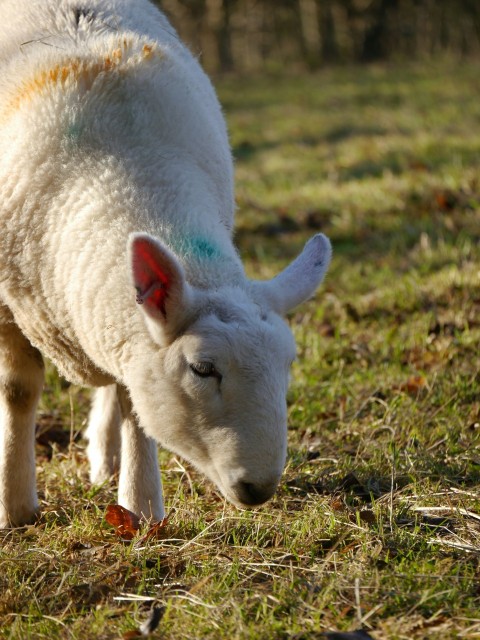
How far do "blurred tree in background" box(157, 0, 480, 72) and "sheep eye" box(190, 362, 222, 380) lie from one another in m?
19.6

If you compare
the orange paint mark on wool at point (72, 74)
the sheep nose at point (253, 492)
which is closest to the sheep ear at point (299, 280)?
the sheep nose at point (253, 492)

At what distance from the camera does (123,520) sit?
132 inches

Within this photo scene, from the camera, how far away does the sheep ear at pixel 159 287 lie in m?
2.71

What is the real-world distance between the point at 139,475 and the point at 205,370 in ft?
2.99

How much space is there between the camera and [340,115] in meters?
12.3

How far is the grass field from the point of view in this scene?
2.61 metres

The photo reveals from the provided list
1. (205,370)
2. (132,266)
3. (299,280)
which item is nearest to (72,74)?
(132,266)

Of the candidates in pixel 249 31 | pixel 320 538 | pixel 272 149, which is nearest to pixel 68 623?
pixel 320 538

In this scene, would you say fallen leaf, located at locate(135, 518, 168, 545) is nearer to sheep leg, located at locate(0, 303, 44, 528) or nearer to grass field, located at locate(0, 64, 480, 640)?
grass field, located at locate(0, 64, 480, 640)

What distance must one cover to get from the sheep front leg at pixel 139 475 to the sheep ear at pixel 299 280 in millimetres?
851

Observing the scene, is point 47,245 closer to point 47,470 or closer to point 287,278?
point 287,278

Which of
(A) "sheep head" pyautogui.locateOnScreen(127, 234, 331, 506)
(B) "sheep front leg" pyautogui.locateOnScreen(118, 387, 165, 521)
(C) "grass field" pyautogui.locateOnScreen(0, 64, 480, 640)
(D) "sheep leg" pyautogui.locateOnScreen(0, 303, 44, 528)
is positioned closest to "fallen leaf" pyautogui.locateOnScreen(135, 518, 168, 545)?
(C) "grass field" pyautogui.locateOnScreen(0, 64, 480, 640)

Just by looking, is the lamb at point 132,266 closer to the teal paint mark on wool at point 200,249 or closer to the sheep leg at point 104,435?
the teal paint mark on wool at point 200,249

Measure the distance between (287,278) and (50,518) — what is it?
4.29ft
